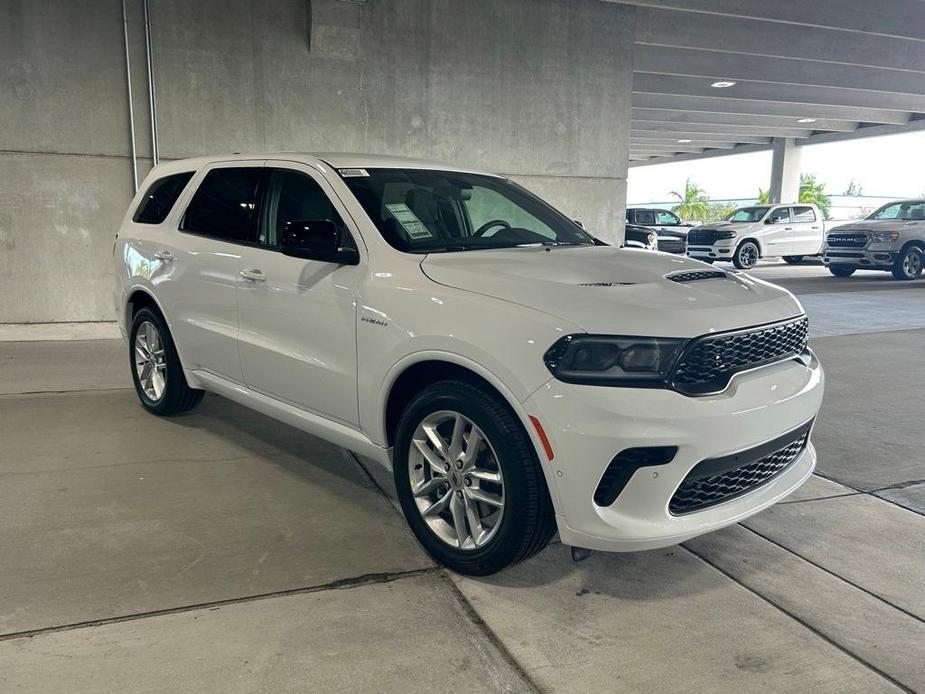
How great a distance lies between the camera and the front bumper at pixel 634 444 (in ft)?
8.57

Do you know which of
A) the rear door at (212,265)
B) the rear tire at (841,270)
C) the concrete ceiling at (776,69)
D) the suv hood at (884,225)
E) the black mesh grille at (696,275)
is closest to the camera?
the black mesh grille at (696,275)

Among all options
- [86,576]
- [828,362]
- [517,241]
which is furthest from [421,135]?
[86,576]

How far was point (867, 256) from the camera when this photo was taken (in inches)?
637

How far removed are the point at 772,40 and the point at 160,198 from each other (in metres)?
12.6

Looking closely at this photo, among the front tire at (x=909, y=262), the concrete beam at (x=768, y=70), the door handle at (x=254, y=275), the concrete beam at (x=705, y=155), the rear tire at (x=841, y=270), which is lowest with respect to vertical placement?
the rear tire at (x=841, y=270)

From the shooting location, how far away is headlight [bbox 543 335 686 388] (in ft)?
8.81

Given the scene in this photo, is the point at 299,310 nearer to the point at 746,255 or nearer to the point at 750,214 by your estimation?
the point at 746,255

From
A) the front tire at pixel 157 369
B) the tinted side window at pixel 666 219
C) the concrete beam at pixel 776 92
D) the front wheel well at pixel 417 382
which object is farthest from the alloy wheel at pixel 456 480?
the tinted side window at pixel 666 219

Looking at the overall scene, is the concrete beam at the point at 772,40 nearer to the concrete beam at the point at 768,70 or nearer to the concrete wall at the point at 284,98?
the concrete beam at the point at 768,70

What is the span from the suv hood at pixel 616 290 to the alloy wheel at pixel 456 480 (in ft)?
1.88

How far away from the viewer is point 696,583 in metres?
3.13

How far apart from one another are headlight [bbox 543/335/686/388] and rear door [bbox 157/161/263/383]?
2.24m

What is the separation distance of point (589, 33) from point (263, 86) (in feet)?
15.8

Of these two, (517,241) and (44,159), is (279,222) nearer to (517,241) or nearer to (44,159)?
(517,241)
